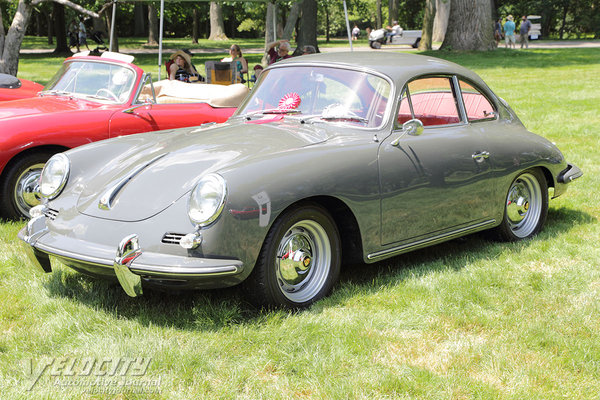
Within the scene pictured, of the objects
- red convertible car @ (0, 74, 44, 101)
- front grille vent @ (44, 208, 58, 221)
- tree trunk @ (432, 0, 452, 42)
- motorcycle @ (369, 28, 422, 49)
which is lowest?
front grille vent @ (44, 208, 58, 221)

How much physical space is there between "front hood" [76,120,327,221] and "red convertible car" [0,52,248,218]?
1.48 metres

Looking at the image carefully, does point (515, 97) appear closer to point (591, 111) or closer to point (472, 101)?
point (591, 111)

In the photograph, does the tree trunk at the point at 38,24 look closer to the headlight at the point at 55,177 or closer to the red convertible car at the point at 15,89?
the red convertible car at the point at 15,89

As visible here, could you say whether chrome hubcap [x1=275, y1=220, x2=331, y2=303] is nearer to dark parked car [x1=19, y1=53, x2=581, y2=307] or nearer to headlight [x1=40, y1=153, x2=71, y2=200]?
dark parked car [x1=19, y1=53, x2=581, y2=307]

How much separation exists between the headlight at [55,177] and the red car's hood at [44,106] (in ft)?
6.04

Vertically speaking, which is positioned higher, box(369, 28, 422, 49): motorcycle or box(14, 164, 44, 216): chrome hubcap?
box(369, 28, 422, 49): motorcycle

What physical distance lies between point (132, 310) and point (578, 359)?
2.41 meters

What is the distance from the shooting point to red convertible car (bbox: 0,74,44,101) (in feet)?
26.9

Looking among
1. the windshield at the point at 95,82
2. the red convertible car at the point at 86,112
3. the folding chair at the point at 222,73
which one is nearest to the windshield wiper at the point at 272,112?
the red convertible car at the point at 86,112

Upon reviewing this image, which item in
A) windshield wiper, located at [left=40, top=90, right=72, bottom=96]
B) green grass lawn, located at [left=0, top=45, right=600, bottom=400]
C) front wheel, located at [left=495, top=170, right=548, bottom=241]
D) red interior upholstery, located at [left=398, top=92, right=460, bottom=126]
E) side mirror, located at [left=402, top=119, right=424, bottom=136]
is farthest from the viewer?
windshield wiper, located at [left=40, top=90, right=72, bottom=96]

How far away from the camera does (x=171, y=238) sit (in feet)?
12.0

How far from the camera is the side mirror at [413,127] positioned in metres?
4.58

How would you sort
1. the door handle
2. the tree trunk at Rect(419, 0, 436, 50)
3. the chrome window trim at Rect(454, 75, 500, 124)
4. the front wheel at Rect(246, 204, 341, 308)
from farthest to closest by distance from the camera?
the tree trunk at Rect(419, 0, 436, 50)
the chrome window trim at Rect(454, 75, 500, 124)
the door handle
the front wheel at Rect(246, 204, 341, 308)

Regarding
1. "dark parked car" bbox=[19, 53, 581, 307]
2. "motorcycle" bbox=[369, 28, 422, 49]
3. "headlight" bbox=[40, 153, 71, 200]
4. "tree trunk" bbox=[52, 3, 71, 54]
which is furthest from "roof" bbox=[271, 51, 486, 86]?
"motorcycle" bbox=[369, 28, 422, 49]
